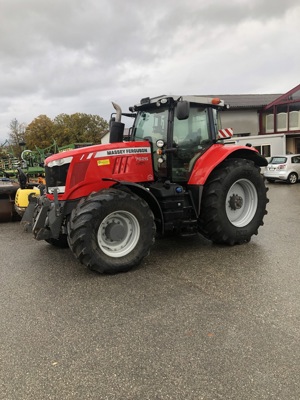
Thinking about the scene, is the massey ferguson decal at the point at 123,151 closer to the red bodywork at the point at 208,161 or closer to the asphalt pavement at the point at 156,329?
the red bodywork at the point at 208,161

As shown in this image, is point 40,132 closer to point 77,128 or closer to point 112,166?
point 77,128

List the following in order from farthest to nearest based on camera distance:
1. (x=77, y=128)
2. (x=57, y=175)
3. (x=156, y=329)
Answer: (x=77, y=128)
(x=57, y=175)
(x=156, y=329)

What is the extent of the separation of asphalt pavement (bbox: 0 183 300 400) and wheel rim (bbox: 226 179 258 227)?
2.63 ft

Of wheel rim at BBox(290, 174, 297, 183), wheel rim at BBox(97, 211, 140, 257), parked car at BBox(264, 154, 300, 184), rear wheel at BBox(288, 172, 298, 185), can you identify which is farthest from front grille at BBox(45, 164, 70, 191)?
wheel rim at BBox(290, 174, 297, 183)

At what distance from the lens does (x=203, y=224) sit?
523cm

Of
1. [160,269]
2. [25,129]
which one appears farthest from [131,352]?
[25,129]

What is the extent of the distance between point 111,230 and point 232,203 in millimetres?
2262

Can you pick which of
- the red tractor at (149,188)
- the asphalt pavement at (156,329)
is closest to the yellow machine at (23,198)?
the red tractor at (149,188)

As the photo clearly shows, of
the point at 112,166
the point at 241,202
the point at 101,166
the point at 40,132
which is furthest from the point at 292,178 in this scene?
the point at 40,132

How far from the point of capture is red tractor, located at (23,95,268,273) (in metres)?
4.27

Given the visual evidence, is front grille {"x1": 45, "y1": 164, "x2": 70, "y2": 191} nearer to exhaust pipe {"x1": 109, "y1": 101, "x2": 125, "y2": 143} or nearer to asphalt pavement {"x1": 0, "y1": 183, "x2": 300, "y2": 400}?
exhaust pipe {"x1": 109, "y1": 101, "x2": 125, "y2": 143}

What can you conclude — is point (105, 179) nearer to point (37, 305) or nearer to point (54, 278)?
point (54, 278)

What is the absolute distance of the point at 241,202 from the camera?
18.5 ft

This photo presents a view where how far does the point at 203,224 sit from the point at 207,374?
3.02 metres
